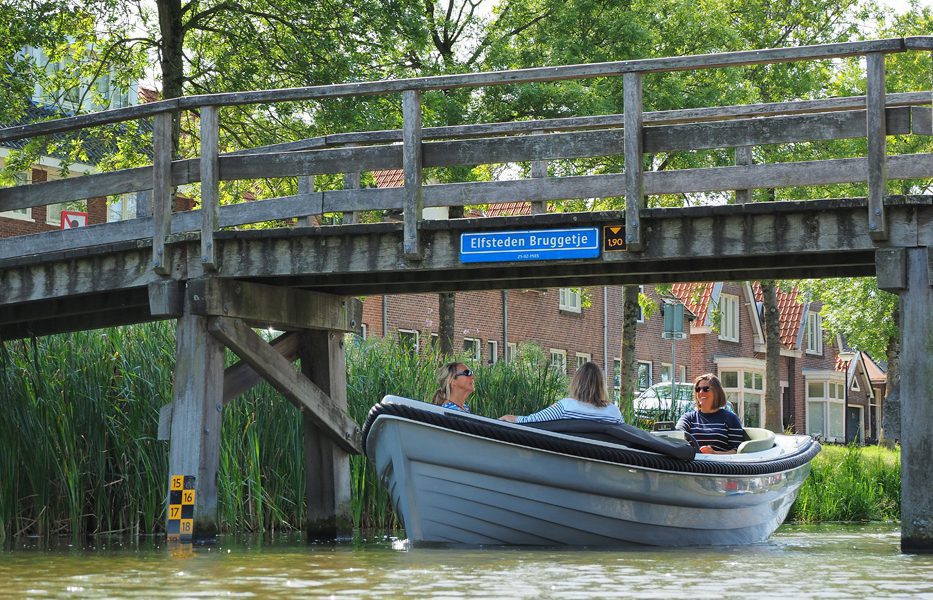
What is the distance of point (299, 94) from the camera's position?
37.7 feet

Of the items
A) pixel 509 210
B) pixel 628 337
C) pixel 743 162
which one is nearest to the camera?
pixel 743 162

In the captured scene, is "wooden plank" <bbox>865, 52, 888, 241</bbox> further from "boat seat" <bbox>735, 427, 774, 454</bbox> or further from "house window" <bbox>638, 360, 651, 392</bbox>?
"house window" <bbox>638, 360, 651, 392</bbox>

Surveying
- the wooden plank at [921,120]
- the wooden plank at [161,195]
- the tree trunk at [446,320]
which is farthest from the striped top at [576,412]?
Answer: the tree trunk at [446,320]

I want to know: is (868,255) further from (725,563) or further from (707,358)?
(707,358)

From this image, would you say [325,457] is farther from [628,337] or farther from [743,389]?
[743,389]

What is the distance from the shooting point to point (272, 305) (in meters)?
12.4

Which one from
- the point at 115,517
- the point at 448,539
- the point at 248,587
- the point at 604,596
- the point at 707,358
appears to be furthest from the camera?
the point at 707,358

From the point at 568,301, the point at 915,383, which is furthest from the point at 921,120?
the point at 568,301

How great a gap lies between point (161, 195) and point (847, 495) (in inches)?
374

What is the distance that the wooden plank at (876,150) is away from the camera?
10.1 metres

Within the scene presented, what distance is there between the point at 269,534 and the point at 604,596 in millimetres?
6853

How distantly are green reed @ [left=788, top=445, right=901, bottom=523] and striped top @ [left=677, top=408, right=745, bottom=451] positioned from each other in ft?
15.3

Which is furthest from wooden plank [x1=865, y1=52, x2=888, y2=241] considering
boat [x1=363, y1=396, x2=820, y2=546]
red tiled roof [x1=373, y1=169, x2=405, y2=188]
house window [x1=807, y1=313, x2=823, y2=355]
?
house window [x1=807, y1=313, x2=823, y2=355]

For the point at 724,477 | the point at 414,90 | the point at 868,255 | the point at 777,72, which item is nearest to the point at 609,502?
the point at 724,477
